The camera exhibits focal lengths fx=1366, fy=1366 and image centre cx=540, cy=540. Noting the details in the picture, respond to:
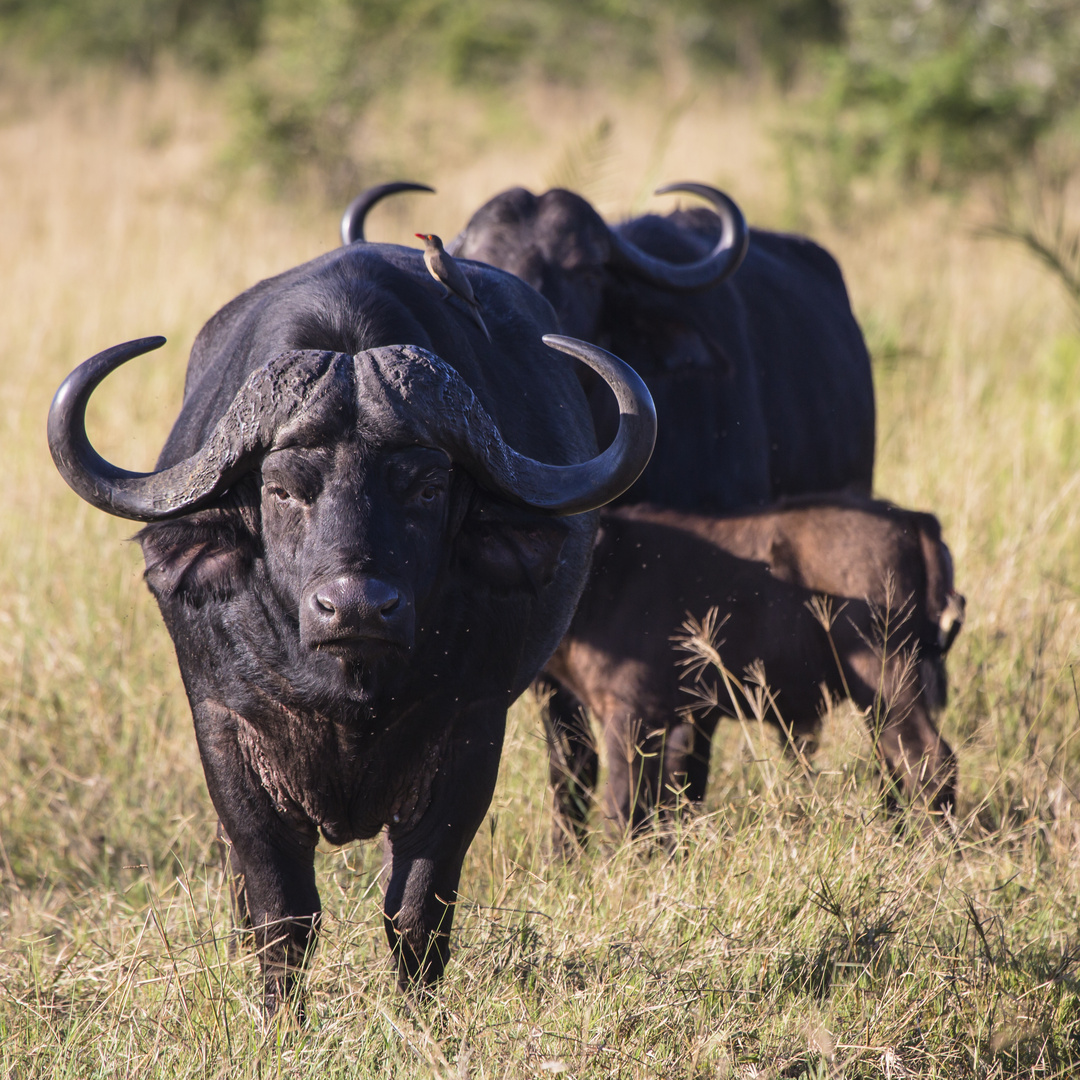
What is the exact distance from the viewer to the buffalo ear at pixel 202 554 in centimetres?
300

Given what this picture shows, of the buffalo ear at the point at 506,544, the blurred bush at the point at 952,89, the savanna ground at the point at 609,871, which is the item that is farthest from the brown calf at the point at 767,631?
the blurred bush at the point at 952,89

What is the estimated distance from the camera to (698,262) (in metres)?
5.44

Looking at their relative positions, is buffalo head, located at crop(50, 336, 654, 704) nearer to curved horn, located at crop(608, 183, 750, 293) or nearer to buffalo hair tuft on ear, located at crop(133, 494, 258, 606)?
buffalo hair tuft on ear, located at crop(133, 494, 258, 606)

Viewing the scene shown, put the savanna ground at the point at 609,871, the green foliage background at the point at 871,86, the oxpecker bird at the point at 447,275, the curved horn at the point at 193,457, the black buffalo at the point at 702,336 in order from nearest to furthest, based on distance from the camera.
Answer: the curved horn at the point at 193,457, the savanna ground at the point at 609,871, the oxpecker bird at the point at 447,275, the black buffalo at the point at 702,336, the green foliage background at the point at 871,86

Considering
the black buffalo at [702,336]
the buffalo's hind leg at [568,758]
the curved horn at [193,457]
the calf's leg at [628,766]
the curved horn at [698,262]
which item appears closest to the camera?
the curved horn at [193,457]

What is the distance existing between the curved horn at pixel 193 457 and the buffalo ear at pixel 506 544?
486mm

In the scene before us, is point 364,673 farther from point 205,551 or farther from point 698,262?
point 698,262

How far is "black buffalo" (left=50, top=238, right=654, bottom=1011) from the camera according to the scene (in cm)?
280

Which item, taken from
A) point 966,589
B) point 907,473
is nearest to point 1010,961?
point 966,589

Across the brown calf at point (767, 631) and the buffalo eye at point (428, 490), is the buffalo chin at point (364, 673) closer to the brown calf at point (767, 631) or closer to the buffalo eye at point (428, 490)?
the buffalo eye at point (428, 490)

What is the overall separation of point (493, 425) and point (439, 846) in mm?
1002

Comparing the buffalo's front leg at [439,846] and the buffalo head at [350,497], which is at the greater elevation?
the buffalo head at [350,497]

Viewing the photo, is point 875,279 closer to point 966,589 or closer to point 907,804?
point 966,589

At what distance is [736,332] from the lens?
564 cm
